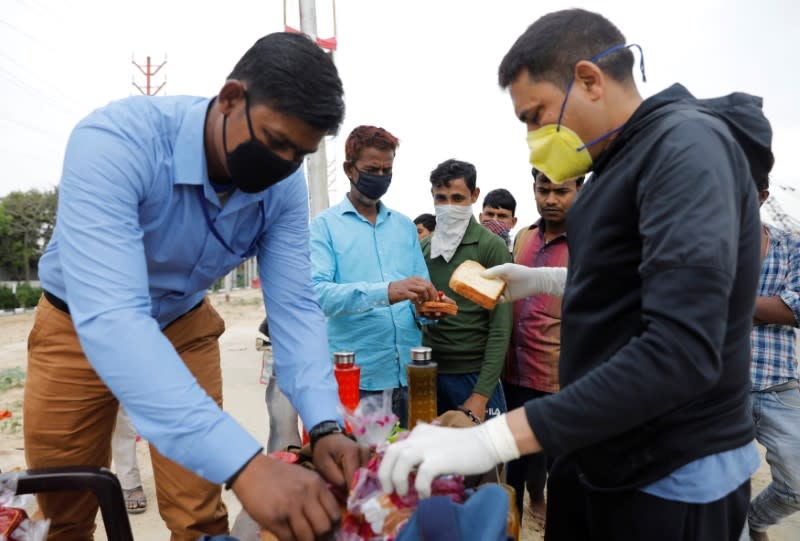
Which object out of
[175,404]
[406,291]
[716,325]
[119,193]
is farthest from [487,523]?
[406,291]

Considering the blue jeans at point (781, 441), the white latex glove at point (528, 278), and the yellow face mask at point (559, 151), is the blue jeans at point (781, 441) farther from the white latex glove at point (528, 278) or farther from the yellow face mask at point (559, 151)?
the yellow face mask at point (559, 151)

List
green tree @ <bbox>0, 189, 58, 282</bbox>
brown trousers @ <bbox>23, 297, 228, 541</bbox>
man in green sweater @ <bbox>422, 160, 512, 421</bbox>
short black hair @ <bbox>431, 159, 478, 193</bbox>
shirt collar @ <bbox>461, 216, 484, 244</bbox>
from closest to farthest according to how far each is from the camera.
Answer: brown trousers @ <bbox>23, 297, 228, 541</bbox> → man in green sweater @ <bbox>422, 160, 512, 421</bbox> → shirt collar @ <bbox>461, 216, 484, 244</bbox> → short black hair @ <bbox>431, 159, 478, 193</bbox> → green tree @ <bbox>0, 189, 58, 282</bbox>

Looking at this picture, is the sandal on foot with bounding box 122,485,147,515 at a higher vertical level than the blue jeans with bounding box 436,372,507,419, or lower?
lower

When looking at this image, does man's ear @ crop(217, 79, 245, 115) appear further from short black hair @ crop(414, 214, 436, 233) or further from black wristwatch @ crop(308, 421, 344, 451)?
short black hair @ crop(414, 214, 436, 233)

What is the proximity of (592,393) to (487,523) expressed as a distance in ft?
1.07

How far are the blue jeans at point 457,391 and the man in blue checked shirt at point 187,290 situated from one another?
1532mm

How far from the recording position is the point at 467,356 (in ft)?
10.8

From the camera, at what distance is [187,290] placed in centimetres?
189

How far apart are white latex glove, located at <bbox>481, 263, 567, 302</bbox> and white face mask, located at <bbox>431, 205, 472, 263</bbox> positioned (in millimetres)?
894

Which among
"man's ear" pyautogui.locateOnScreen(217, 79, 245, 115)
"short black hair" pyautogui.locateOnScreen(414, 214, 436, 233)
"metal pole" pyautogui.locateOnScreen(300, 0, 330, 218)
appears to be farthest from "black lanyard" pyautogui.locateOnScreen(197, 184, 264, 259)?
"short black hair" pyautogui.locateOnScreen(414, 214, 436, 233)

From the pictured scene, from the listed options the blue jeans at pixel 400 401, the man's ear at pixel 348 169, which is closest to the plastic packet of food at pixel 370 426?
the blue jeans at pixel 400 401

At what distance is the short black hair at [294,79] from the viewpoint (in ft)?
4.80

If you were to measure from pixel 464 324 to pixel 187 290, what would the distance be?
72.1 inches

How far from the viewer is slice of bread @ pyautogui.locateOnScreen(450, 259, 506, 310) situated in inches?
94.7
